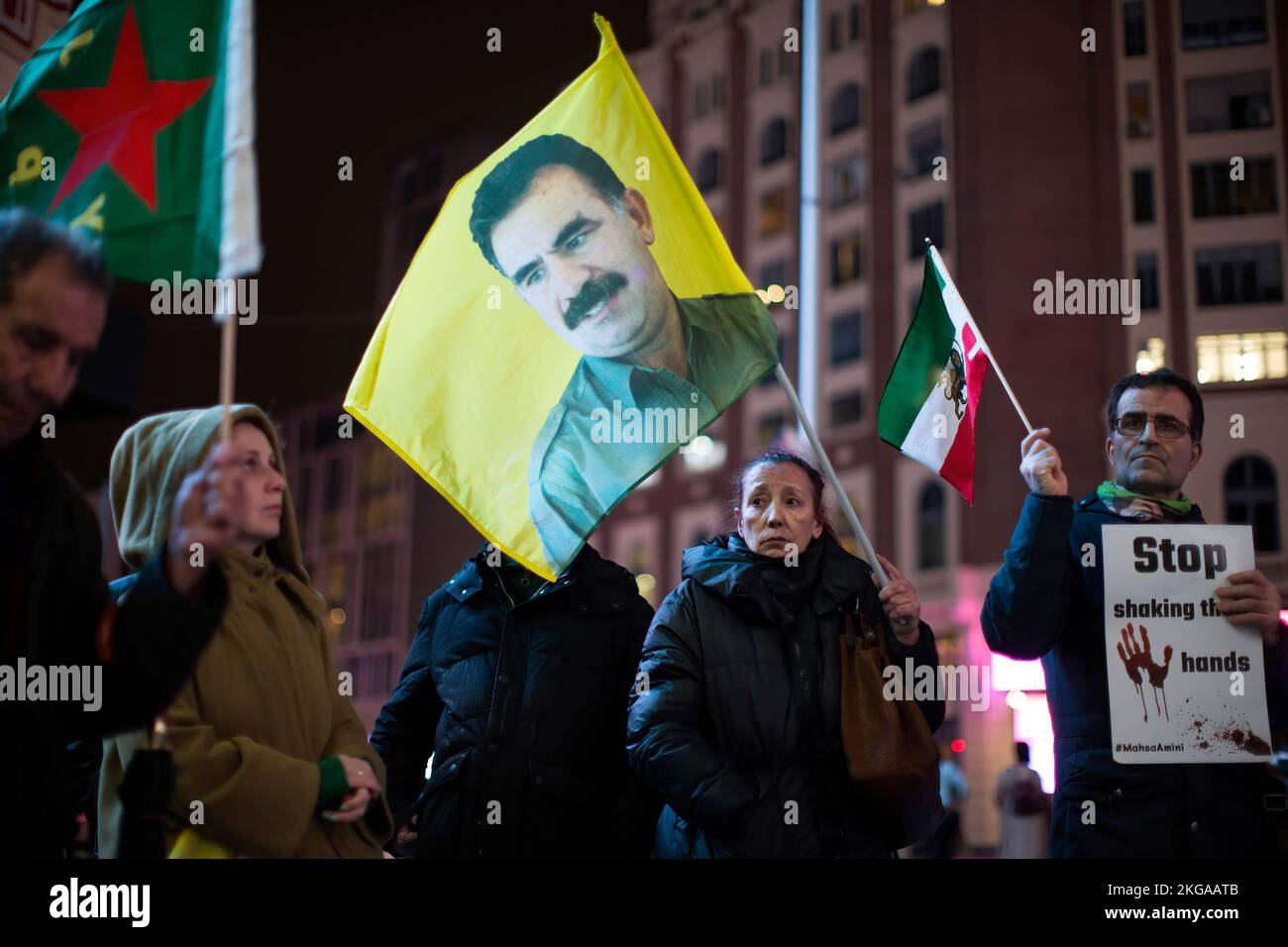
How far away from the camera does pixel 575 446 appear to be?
16.6 feet

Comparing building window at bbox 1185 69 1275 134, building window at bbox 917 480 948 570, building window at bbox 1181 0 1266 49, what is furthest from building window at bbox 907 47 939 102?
building window at bbox 917 480 948 570

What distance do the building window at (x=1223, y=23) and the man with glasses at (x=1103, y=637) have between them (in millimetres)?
25539

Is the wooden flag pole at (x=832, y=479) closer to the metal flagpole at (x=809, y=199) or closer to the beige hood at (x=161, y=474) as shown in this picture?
the beige hood at (x=161, y=474)

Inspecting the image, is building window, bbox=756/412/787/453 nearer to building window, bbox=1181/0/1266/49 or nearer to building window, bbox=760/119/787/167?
building window, bbox=760/119/787/167

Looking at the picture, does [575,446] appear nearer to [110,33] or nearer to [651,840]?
[651,840]

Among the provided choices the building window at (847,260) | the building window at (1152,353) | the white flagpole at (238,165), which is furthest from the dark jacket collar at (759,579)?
the building window at (847,260)

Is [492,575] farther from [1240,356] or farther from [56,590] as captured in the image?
[1240,356]

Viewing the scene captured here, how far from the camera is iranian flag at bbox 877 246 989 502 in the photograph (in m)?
5.28

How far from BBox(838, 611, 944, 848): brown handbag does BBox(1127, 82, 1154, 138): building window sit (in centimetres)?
2834

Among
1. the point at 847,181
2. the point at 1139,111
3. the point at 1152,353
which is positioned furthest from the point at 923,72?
the point at 1152,353

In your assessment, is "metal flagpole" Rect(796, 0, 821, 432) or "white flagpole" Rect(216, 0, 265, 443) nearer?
"white flagpole" Rect(216, 0, 265, 443)

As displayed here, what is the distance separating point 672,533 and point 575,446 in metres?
32.9

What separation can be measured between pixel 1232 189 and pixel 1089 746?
26.2 meters
